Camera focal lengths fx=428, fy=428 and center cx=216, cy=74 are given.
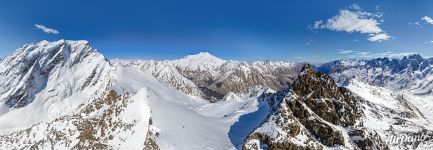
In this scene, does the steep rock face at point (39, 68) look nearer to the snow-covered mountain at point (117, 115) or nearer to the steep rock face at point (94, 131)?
the snow-covered mountain at point (117, 115)

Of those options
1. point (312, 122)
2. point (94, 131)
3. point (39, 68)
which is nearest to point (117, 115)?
point (94, 131)

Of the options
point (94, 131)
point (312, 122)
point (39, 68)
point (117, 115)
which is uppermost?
point (39, 68)

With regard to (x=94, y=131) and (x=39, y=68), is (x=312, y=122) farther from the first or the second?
(x=39, y=68)

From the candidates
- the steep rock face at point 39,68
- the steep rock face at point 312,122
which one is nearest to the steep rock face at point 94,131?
the steep rock face at point 39,68

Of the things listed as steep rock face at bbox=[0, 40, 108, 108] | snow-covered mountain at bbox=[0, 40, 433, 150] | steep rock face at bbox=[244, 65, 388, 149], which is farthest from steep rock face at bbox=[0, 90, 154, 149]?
steep rock face at bbox=[244, 65, 388, 149]

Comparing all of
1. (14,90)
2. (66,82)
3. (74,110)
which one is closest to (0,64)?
(14,90)

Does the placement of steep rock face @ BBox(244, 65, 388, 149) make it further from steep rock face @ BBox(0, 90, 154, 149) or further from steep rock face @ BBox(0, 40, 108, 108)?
steep rock face @ BBox(0, 40, 108, 108)

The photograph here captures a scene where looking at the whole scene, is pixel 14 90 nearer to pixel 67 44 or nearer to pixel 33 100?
pixel 33 100

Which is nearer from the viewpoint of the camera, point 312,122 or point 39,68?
point 312,122
